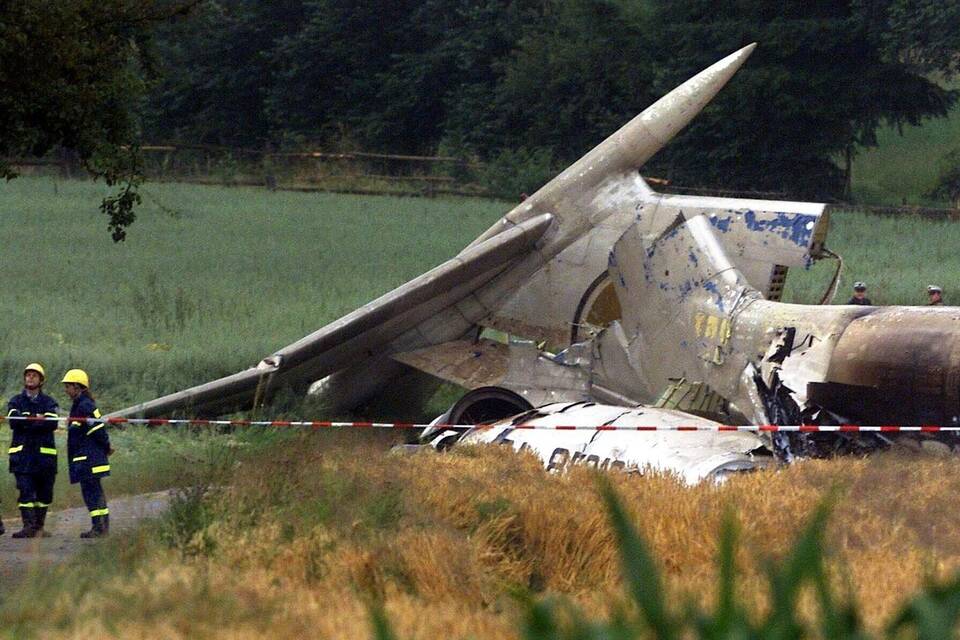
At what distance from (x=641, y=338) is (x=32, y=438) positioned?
21.9 ft

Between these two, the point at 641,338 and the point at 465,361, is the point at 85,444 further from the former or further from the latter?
the point at 465,361

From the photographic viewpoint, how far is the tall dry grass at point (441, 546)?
556 cm

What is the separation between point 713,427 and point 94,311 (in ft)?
49.1

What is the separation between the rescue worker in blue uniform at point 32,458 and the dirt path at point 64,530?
239 millimetres

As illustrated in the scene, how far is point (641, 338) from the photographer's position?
16438mm

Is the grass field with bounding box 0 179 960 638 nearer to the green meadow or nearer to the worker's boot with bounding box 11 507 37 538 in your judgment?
the green meadow

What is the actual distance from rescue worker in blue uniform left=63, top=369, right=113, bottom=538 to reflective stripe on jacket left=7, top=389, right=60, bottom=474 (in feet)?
0.56

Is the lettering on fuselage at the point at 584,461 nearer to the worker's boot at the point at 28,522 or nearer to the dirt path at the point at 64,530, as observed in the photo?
the dirt path at the point at 64,530

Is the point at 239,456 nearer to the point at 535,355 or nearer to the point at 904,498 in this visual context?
the point at 904,498

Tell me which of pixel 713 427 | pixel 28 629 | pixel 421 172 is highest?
pixel 28 629

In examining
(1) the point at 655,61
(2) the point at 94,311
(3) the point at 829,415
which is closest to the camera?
(3) the point at 829,415

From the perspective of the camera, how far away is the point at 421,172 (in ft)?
181

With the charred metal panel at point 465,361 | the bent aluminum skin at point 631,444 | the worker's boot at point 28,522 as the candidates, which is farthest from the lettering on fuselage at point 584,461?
the charred metal panel at point 465,361

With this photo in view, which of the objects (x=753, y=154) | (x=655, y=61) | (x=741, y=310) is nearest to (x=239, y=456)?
(x=741, y=310)
